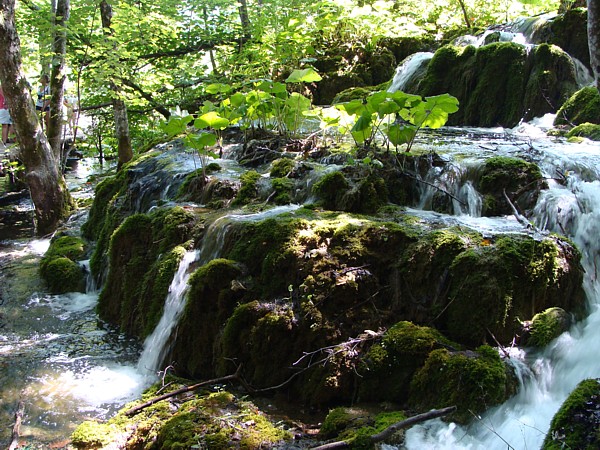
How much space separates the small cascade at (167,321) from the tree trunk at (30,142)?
561 centimetres

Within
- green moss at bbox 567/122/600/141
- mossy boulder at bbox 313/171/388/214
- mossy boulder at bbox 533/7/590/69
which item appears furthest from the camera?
mossy boulder at bbox 533/7/590/69

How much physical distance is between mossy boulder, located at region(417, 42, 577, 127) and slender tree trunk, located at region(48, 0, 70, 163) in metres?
7.16

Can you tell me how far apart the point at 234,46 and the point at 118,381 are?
38.8 feet

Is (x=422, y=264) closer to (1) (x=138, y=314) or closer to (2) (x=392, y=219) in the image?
(2) (x=392, y=219)

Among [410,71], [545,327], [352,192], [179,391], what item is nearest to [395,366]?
[545,327]

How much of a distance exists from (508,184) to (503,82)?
5242mm

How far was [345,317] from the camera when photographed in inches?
170

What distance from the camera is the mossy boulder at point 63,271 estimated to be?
295 inches

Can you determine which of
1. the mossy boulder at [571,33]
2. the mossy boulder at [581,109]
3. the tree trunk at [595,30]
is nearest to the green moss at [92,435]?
the tree trunk at [595,30]

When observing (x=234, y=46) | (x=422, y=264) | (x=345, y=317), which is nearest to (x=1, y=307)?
(x=345, y=317)

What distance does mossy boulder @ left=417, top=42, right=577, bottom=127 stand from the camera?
1002 centimetres

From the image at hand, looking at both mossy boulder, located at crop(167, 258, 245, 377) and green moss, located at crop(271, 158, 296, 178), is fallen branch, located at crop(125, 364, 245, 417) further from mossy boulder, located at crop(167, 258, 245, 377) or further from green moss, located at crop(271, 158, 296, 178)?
green moss, located at crop(271, 158, 296, 178)

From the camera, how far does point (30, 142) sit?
376 inches

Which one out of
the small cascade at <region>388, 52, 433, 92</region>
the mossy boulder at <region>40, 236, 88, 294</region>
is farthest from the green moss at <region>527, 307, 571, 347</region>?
the small cascade at <region>388, 52, 433, 92</region>
